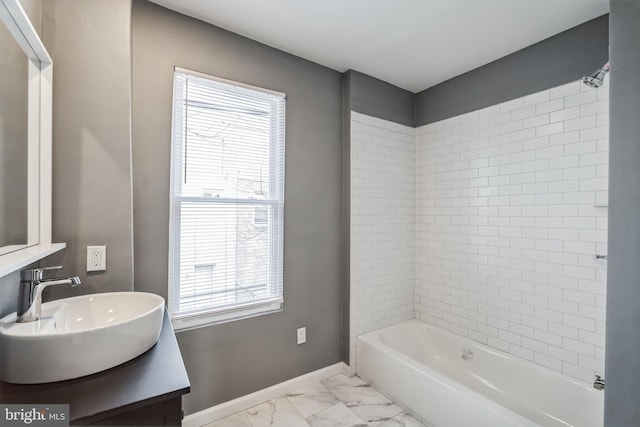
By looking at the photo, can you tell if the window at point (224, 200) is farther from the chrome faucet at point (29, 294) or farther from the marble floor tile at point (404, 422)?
the marble floor tile at point (404, 422)

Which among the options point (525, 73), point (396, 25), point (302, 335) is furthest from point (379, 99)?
point (302, 335)

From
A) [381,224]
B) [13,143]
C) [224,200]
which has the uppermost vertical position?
[13,143]

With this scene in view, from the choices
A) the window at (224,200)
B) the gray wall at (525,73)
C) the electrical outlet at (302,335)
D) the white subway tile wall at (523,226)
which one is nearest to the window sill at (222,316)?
the window at (224,200)

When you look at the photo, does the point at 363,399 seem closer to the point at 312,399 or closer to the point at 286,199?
the point at 312,399

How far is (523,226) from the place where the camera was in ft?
7.45

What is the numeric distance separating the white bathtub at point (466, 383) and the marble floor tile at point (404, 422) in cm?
4

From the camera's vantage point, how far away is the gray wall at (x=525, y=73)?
6.34 ft

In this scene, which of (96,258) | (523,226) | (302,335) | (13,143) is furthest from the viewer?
(302,335)

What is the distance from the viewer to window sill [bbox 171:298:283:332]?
1.90 m

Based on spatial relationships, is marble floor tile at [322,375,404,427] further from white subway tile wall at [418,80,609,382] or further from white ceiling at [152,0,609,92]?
white ceiling at [152,0,609,92]

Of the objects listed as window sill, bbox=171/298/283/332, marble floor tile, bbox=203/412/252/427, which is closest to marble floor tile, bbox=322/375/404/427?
marble floor tile, bbox=203/412/252/427

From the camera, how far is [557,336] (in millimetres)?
2086

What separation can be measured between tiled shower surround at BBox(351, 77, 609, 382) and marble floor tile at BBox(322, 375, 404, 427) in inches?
18.3

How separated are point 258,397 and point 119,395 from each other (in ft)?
5.22
